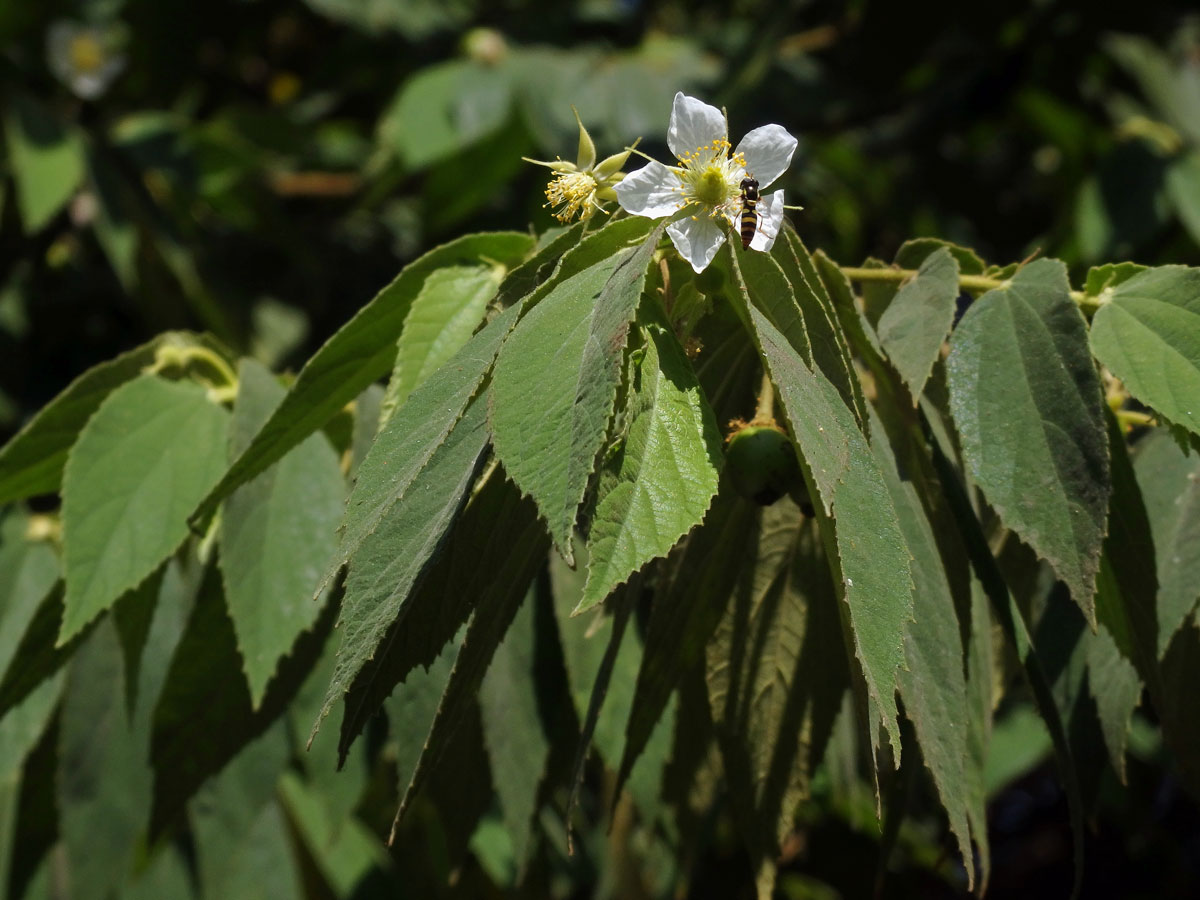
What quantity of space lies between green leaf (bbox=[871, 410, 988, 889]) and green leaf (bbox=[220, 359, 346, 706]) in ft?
1.49

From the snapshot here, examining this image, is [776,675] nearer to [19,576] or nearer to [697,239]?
[697,239]

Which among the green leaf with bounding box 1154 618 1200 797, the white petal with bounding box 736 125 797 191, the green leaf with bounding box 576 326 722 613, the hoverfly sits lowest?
the green leaf with bounding box 1154 618 1200 797

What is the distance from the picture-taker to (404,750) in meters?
0.96

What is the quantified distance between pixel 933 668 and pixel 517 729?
426 millimetres

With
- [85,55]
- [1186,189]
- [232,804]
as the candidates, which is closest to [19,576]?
[232,804]

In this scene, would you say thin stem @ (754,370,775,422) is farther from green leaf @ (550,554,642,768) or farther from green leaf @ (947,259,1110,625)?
green leaf @ (550,554,642,768)

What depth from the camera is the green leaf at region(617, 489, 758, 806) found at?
0.88m

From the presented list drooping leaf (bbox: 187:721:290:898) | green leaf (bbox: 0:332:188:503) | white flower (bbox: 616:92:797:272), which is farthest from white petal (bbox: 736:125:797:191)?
drooping leaf (bbox: 187:721:290:898)

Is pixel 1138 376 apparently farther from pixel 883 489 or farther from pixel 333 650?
pixel 333 650

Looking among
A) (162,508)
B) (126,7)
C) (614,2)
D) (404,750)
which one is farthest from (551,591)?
(614,2)

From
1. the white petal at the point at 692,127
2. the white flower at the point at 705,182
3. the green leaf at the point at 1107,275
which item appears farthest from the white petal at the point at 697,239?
the green leaf at the point at 1107,275

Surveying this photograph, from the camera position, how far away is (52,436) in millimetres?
1076

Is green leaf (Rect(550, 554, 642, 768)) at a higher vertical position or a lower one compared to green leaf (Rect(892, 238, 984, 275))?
lower

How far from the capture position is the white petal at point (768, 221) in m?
Result: 0.76
